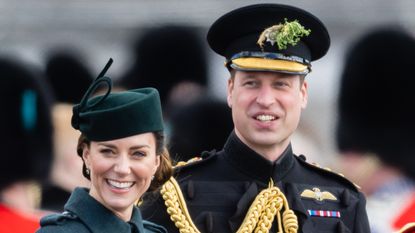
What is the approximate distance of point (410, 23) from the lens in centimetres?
1162

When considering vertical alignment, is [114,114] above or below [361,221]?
above

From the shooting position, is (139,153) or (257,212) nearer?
(139,153)

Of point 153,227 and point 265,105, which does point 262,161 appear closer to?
point 265,105

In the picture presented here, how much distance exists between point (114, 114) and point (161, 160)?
1.04ft

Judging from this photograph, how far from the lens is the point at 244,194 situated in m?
7.77

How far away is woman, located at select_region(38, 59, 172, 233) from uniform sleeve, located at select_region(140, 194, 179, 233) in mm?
879

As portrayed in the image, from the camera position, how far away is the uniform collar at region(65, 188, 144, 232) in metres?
6.61

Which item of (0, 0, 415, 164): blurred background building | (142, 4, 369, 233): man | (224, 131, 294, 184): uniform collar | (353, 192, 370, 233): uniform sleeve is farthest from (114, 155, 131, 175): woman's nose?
(0, 0, 415, 164): blurred background building

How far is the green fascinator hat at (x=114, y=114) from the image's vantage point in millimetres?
6645

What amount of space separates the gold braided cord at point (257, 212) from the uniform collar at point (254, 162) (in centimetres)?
7

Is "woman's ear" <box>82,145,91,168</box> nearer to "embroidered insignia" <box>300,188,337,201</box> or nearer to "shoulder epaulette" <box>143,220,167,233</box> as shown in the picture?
"shoulder epaulette" <box>143,220,167,233</box>

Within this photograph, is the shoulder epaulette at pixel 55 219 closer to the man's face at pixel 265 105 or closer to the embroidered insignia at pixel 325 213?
the man's face at pixel 265 105

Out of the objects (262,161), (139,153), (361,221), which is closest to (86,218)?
(139,153)

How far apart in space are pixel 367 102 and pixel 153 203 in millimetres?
3221
